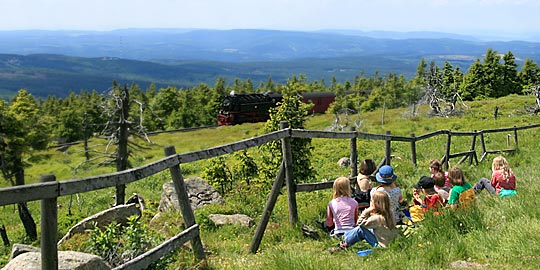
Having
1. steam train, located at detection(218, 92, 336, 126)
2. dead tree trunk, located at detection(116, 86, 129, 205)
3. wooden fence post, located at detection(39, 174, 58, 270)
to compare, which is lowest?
steam train, located at detection(218, 92, 336, 126)

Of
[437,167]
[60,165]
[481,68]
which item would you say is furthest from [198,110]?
[437,167]

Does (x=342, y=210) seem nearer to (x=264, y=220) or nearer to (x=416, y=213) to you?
(x=264, y=220)

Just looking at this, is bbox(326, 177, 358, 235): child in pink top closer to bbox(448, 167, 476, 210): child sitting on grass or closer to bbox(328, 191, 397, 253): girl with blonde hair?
bbox(328, 191, 397, 253): girl with blonde hair

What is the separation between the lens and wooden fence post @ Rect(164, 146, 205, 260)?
5.57 meters

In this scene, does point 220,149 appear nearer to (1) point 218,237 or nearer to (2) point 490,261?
(1) point 218,237

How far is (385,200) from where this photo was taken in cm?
659

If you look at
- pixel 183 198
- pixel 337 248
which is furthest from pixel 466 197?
pixel 183 198

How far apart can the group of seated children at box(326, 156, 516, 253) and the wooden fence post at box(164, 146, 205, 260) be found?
5.98ft

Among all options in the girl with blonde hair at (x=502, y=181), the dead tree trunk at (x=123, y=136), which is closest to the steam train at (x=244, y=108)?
the dead tree trunk at (x=123, y=136)

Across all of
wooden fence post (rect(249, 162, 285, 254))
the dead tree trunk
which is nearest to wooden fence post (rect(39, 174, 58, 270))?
wooden fence post (rect(249, 162, 285, 254))

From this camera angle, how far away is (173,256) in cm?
588

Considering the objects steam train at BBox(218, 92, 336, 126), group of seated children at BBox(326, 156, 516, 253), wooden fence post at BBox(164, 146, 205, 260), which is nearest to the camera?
wooden fence post at BBox(164, 146, 205, 260)

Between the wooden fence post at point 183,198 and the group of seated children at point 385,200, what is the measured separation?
71.8 inches

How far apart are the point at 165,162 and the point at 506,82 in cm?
7192
